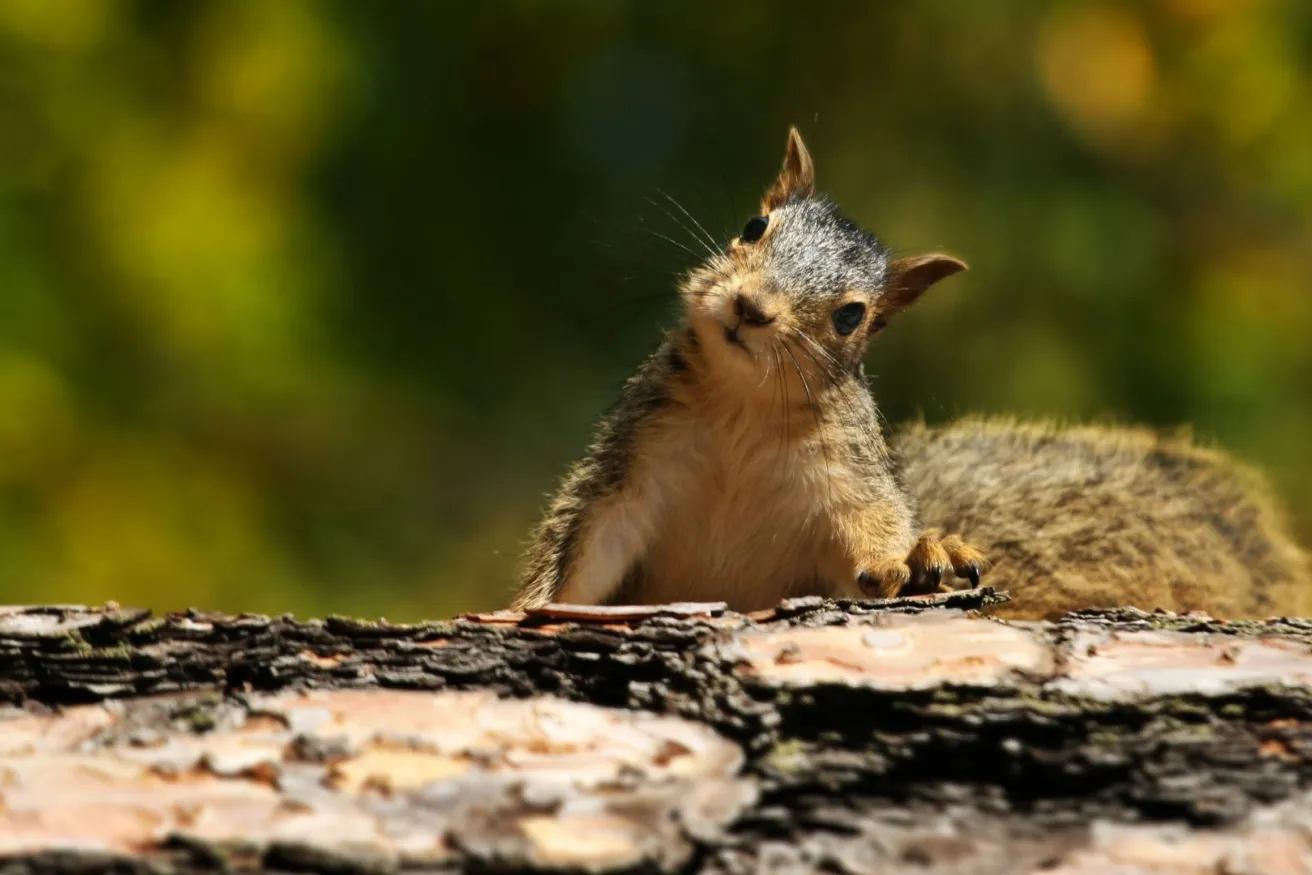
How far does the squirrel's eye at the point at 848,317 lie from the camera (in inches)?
85.0

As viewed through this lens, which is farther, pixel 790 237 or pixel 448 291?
pixel 448 291

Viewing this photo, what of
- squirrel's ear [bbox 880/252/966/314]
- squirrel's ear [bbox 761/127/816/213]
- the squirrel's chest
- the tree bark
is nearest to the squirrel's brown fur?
the squirrel's chest

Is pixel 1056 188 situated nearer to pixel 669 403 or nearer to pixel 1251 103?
pixel 1251 103

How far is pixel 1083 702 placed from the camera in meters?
1.27

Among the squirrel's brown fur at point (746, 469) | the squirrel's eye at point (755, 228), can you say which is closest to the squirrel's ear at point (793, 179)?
the squirrel's eye at point (755, 228)

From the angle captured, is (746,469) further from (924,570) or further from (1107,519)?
(1107,519)

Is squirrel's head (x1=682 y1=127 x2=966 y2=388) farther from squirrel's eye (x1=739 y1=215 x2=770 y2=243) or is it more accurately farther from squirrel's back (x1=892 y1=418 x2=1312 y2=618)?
squirrel's back (x1=892 y1=418 x2=1312 y2=618)

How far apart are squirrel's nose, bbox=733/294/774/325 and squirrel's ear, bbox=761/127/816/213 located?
0.49 m

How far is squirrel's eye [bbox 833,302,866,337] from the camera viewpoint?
2158mm

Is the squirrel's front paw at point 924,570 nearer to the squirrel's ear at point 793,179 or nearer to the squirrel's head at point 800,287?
the squirrel's head at point 800,287

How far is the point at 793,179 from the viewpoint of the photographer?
245cm

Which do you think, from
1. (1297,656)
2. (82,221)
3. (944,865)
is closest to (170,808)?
(944,865)

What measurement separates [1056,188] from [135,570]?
2408mm

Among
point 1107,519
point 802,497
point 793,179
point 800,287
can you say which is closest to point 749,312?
point 800,287
